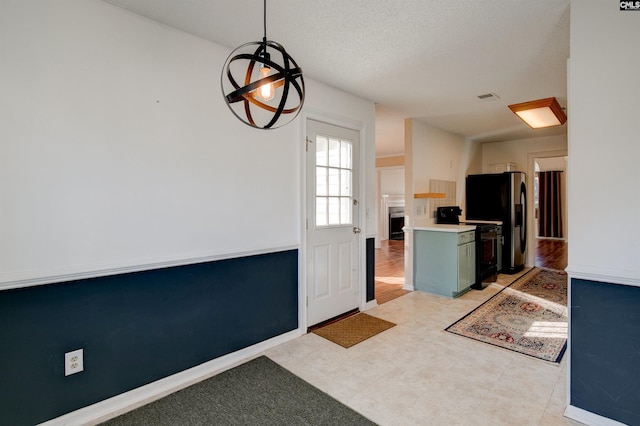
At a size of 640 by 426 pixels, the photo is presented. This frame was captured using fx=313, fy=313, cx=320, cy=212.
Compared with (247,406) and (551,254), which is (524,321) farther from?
(551,254)

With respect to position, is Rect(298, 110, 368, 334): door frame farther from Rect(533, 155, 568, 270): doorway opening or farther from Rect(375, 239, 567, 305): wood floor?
Rect(533, 155, 568, 270): doorway opening

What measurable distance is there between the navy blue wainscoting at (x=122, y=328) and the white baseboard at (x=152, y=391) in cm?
4

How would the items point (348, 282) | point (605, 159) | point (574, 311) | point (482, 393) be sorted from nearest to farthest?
point (605, 159)
point (574, 311)
point (482, 393)
point (348, 282)

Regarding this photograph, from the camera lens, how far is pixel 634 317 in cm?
165

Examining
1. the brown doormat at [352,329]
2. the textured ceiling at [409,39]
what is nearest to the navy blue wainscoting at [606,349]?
the brown doormat at [352,329]

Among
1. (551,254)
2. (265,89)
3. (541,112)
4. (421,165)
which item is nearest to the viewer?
(265,89)

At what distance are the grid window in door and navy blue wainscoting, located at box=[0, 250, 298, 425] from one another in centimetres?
78

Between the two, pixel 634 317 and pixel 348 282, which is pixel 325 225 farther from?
pixel 634 317

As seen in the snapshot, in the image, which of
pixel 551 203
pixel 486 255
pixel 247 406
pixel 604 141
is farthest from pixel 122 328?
pixel 551 203

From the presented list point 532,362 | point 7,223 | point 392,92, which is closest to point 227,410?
point 7,223

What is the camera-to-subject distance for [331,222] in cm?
328

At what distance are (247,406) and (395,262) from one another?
4.90 metres

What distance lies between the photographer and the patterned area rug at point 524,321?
8.96 ft

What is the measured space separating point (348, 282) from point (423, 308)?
98cm
